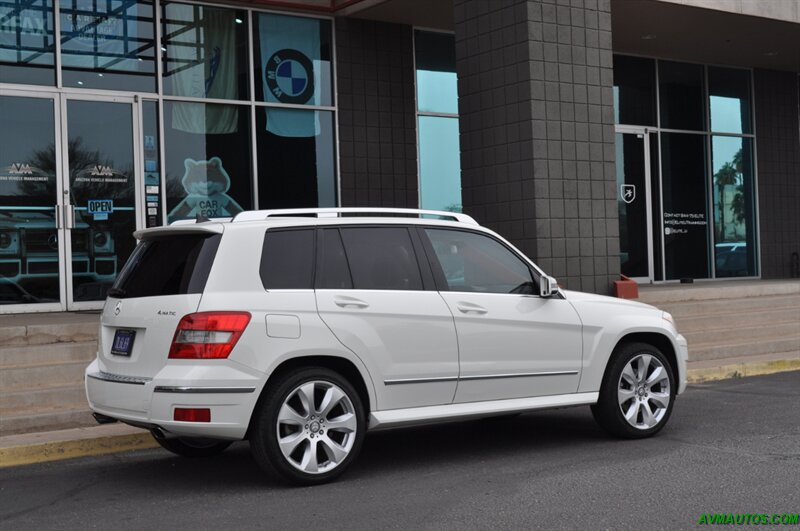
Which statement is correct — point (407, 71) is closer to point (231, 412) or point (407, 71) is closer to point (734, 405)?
point (734, 405)

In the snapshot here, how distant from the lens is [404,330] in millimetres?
Result: 6688

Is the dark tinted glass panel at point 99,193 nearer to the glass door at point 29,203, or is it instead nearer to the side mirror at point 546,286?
the glass door at point 29,203

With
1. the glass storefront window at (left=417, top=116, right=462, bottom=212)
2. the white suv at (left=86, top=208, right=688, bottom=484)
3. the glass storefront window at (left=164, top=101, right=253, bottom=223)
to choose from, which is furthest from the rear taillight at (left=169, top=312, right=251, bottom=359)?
the glass storefront window at (left=417, top=116, right=462, bottom=212)

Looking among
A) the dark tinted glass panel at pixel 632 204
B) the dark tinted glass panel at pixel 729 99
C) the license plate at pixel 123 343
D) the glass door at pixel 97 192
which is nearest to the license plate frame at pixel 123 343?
the license plate at pixel 123 343

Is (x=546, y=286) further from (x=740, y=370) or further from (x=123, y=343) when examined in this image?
(x=740, y=370)

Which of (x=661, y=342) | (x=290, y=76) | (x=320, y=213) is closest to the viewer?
(x=320, y=213)

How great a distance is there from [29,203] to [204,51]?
319 centimetres

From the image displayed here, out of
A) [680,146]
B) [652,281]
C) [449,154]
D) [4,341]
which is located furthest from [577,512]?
[680,146]

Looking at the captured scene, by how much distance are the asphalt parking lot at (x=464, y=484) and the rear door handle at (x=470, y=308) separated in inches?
42.3

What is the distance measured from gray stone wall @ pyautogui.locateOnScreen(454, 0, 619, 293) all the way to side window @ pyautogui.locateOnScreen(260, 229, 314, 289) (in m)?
5.79

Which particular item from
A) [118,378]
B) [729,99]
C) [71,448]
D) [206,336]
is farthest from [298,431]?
→ [729,99]

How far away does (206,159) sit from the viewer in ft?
44.0

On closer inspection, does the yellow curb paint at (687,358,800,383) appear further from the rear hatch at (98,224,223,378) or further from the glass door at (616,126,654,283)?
the rear hatch at (98,224,223,378)

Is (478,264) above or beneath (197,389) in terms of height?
above
